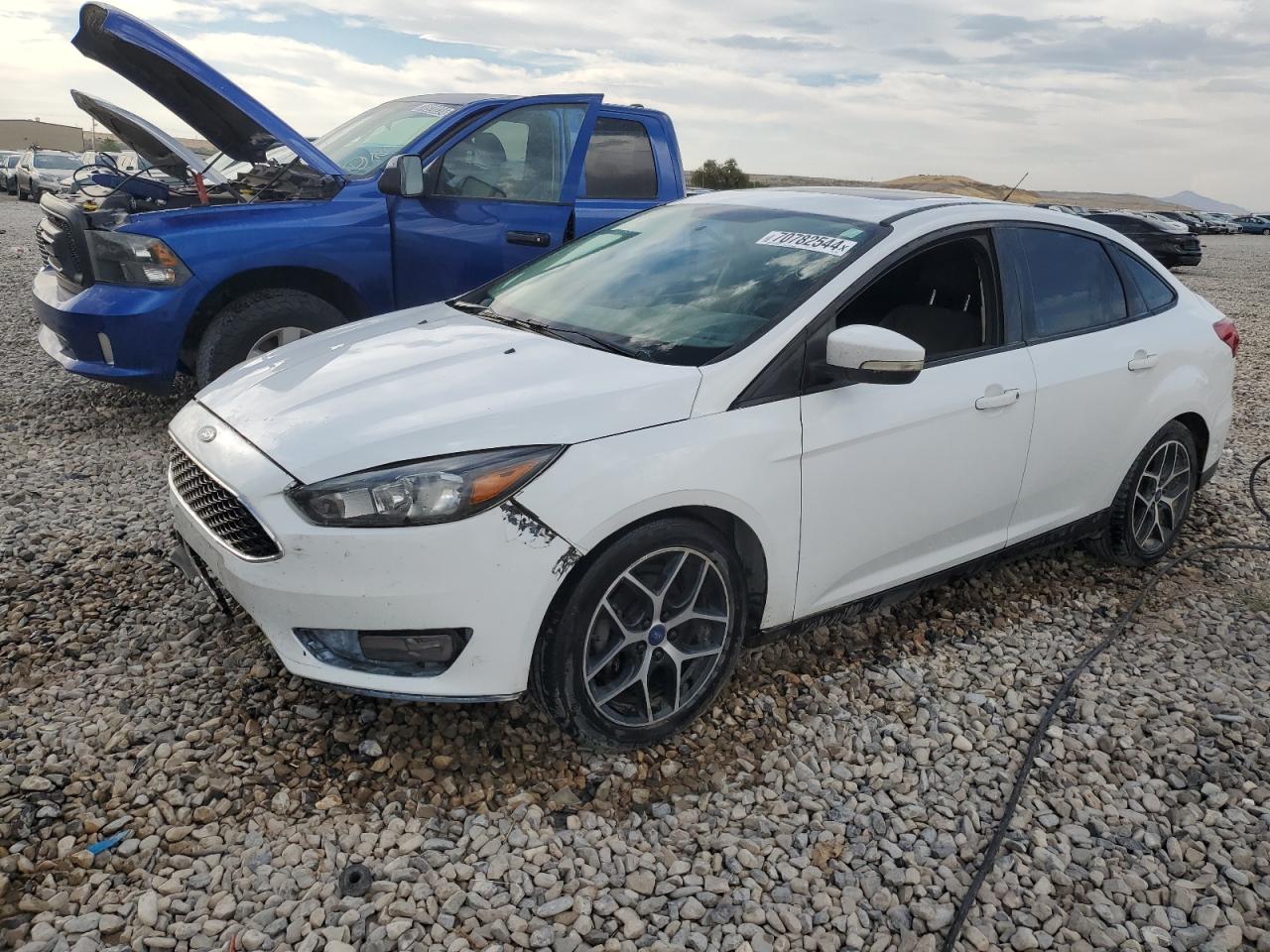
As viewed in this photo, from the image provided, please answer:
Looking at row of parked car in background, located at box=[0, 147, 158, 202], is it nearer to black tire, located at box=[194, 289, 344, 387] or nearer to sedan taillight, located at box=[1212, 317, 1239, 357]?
black tire, located at box=[194, 289, 344, 387]

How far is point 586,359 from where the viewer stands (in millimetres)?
2787

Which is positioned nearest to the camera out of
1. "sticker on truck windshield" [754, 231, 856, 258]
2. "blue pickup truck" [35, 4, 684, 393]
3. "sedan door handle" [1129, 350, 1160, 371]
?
"sticker on truck windshield" [754, 231, 856, 258]

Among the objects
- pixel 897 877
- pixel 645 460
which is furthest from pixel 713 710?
pixel 645 460

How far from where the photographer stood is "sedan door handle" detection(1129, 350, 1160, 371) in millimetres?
3781

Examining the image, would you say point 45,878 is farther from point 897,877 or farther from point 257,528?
point 897,877

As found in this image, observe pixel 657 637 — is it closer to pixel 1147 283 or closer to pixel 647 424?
pixel 647 424

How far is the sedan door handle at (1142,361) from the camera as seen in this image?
378 centimetres

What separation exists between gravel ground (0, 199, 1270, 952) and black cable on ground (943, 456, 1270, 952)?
1.8 inches

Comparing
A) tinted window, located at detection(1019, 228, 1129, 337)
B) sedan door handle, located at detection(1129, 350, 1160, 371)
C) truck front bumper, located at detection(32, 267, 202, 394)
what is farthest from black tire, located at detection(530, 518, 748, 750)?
truck front bumper, located at detection(32, 267, 202, 394)

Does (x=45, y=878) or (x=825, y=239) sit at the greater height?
(x=825, y=239)

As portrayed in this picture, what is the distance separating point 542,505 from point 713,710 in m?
1.10

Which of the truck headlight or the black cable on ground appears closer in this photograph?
the black cable on ground

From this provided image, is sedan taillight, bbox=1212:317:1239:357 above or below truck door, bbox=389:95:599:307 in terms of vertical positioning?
below

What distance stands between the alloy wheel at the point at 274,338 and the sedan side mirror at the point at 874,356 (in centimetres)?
347
